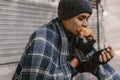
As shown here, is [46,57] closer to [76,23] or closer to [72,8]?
[76,23]

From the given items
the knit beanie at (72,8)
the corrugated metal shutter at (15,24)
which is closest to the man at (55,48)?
the knit beanie at (72,8)

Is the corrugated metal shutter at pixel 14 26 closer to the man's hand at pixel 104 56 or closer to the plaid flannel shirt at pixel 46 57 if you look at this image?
the plaid flannel shirt at pixel 46 57

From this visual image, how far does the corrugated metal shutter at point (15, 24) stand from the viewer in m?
6.88

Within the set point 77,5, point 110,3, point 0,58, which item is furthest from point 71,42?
point 110,3

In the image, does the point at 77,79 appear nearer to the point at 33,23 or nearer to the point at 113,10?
the point at 33,23

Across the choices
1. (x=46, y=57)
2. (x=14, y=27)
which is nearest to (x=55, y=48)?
(x=46, y=57)

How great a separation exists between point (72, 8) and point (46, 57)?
48 centimetres

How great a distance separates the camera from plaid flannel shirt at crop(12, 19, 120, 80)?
128 inches

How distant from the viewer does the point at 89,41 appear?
3.48 m

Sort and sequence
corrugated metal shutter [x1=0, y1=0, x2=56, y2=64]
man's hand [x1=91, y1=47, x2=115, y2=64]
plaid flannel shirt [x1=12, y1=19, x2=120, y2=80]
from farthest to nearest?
corrugated metal shutter [x1=0, y1=0, x2=56, y2=64] < man's hand [x1=91, y1=47, x2=115, y2=64] < plaid flannel shirt [x1=12, y1=19, x2=120, y2=80]

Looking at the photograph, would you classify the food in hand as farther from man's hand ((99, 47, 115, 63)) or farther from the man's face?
man's hand ((99, 47, 115, 63))

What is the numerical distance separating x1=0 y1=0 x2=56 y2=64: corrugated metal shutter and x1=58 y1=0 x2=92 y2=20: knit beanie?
11.2 feet

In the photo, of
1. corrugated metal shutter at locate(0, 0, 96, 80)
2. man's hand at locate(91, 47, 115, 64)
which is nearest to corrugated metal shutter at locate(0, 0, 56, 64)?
corrugated metal shutter at locate(0, 0, 96, 80)

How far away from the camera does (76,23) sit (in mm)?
3369
